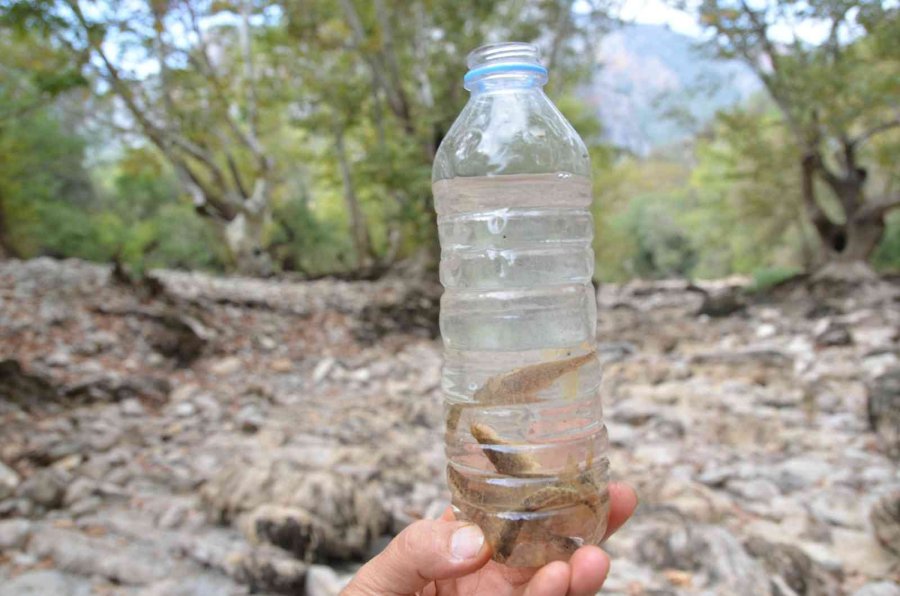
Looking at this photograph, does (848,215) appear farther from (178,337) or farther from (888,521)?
(178,337)

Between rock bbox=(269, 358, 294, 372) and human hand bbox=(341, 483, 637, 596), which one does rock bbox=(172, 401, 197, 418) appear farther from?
human hand bbox=(341, 483, 637, 596)

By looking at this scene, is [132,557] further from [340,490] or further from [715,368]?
[715,368]

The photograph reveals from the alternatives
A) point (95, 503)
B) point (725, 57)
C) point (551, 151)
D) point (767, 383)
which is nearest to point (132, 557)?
point (95, 503)

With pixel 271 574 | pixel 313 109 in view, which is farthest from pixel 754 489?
pixel 313 109

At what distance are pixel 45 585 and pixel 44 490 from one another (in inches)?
41.9

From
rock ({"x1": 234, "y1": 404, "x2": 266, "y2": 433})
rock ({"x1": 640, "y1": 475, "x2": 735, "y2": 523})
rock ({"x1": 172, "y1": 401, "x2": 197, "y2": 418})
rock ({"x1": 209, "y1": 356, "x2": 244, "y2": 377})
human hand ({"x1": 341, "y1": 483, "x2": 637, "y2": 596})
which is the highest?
human hand ({"x1": 341, "y1": 483, "x2": 637, "y2": 596})

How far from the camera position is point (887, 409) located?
5082 mm

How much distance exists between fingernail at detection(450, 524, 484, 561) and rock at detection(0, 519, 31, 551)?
9.53 ft

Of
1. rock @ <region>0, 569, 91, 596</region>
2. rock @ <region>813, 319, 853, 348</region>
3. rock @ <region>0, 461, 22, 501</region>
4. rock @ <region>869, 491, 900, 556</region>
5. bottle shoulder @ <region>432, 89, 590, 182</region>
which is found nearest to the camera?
bottle shoulder @ <region>432, 89, 590, 182</region>

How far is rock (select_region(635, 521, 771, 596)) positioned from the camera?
3.36 metres

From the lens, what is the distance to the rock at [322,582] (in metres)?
3.20

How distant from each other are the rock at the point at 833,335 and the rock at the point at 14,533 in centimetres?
777

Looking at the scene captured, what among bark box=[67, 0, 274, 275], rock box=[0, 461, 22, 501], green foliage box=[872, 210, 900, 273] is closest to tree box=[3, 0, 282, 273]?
bark box=[67, 0, 274, 275]

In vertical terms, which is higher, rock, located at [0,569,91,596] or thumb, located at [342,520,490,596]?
thumb, located at [342,520,490,596]
